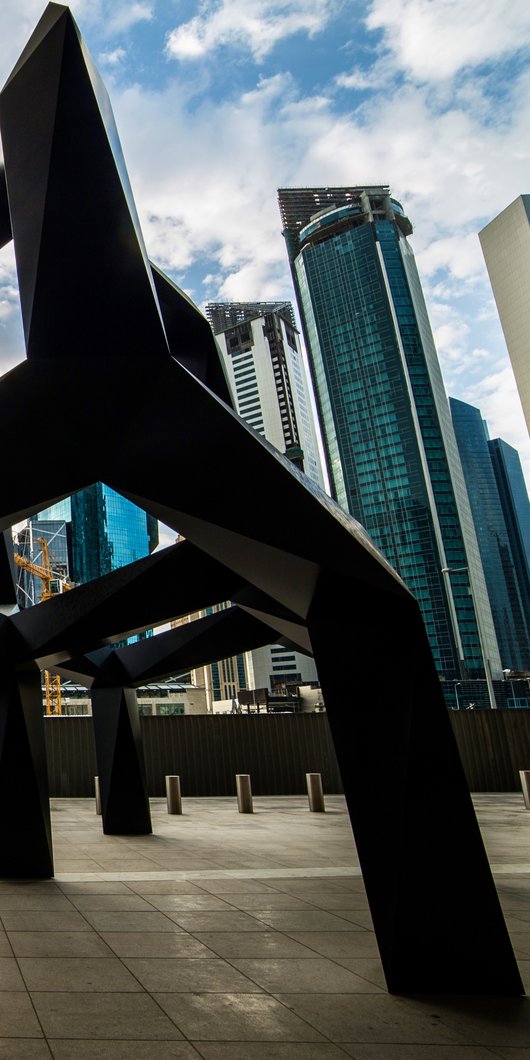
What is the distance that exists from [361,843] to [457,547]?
11973 cm

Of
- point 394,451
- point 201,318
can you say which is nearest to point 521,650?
point 394,451

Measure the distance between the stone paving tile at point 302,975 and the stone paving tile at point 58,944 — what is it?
59.5 inches

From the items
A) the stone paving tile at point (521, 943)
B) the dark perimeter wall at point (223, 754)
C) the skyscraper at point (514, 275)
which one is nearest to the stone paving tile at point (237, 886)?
the stone paving tile at point (521, 943)

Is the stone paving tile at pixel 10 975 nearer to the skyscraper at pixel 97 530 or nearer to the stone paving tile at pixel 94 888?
the stone paving tile at pixel 94 888

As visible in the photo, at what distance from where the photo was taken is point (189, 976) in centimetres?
591

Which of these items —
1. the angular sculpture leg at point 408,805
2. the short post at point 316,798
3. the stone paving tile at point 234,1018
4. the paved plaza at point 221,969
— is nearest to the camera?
the paved plaza at point 221,969

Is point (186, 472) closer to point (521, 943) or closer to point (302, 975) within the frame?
point (302, 975)

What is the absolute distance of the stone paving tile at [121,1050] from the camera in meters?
4.30

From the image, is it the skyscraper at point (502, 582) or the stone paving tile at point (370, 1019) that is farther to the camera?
the skyscraper at point (502, 582)

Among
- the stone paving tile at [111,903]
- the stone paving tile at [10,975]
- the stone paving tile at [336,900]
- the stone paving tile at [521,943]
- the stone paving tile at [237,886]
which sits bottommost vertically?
the stone paving tile at [521,943]

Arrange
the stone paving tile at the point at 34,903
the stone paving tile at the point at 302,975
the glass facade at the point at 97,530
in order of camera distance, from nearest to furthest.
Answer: the stone paving tile at the point at 302,975 < the stone paving tile at the point at 34,903 < the glass facade at the point at 97,530

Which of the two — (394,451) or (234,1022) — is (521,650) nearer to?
(394,451)

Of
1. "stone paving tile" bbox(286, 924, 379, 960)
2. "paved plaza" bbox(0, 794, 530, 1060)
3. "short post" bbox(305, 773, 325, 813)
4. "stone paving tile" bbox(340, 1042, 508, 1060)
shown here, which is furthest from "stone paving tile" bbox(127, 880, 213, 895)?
"short post" bbox(305, 773, 325, 813)

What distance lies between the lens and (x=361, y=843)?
580cm
